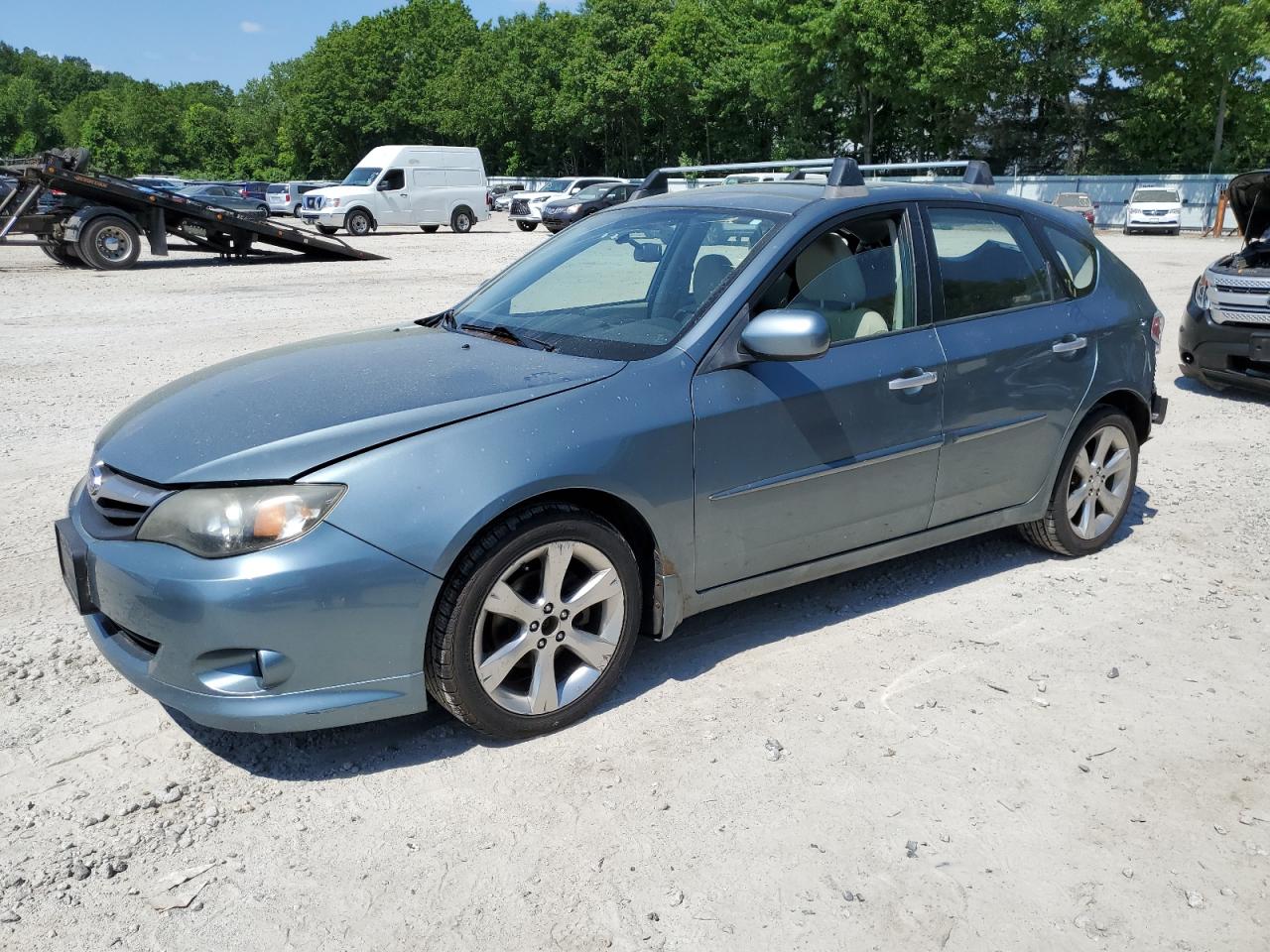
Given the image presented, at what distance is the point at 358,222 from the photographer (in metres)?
32.2

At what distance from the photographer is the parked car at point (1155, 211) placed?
114 ft

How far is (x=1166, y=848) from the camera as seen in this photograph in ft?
9.71

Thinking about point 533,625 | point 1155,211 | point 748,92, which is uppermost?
point 748,92

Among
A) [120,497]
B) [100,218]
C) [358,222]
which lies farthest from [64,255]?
[120,497]

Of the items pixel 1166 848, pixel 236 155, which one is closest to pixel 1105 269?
pixel 1166 848

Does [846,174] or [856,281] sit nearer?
[856,281]

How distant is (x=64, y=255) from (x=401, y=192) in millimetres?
13732

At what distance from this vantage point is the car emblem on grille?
133 inches

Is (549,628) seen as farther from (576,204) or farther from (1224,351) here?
(576,204)

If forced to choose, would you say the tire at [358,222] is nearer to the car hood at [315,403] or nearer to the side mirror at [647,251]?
the side mirror at [647,251]

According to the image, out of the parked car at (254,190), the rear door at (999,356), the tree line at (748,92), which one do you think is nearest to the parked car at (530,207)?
the parked car at (254,190)

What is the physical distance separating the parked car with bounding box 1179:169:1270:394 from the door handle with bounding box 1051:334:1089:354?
457cm

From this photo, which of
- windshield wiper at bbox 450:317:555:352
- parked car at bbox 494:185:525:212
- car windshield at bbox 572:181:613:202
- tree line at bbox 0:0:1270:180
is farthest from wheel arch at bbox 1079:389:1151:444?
parked car at bbox 494:185:525:212

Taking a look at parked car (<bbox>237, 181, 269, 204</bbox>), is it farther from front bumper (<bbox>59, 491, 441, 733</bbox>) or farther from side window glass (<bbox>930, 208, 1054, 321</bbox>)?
front bumper (<bbox>59, 491, 441, 733</bbox>)
